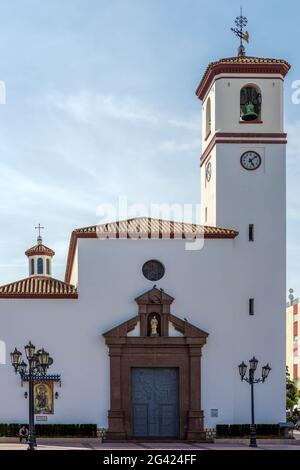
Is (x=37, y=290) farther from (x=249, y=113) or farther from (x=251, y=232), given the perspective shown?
(x=249, y=113)

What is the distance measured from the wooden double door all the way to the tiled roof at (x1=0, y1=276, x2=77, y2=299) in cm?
428

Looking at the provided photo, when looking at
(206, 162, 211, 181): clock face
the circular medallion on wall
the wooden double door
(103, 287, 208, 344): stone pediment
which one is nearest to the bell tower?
(206, 162, 211, 181): clock face

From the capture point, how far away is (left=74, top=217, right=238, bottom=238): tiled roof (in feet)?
122

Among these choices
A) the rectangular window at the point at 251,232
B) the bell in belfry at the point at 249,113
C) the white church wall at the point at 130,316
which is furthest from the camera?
the bell in belfry at the point at 249,113

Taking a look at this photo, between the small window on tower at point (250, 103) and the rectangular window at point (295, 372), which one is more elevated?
the small window on tower at point (250, 103)

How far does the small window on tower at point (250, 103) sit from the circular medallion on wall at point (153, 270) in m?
7.66

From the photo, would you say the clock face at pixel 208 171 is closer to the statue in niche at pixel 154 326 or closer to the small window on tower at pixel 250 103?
the small window on tower at pixel 250 103

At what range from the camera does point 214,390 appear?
36594 mm

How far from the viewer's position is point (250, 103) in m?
39.4

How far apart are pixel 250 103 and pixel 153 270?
28.7 ft

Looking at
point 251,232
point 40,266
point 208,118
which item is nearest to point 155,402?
point 251,232

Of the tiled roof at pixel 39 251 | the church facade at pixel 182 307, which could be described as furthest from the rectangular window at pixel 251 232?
the tiled roof at pixel 39 251

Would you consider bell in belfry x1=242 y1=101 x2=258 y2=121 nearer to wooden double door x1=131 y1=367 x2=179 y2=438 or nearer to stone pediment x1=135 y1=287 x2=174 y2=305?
stone pediment x1=135 y1=287 x2=174 y2=305

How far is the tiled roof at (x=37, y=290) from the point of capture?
119ft
